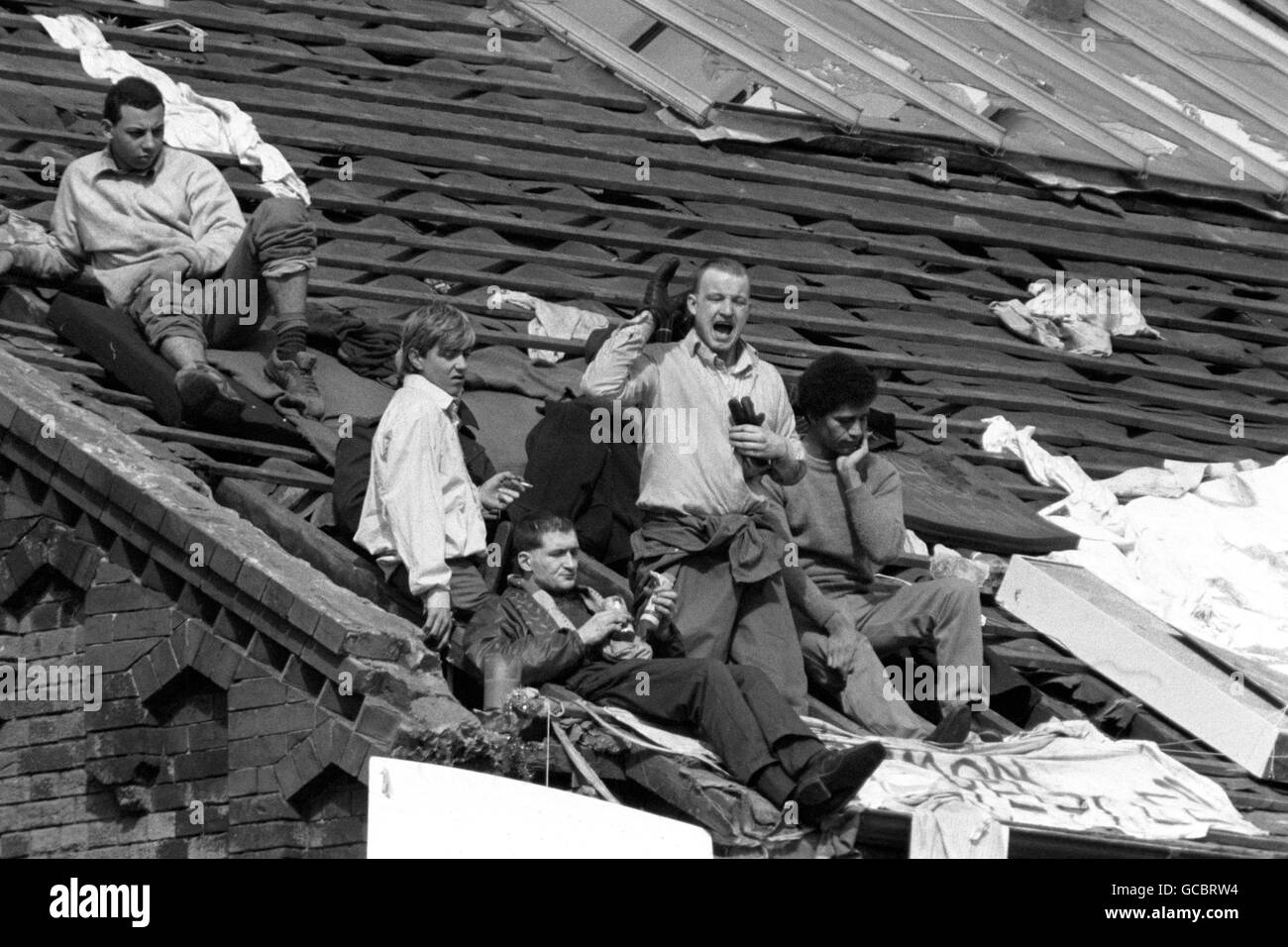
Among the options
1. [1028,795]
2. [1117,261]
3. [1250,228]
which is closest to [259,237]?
[1028,795]

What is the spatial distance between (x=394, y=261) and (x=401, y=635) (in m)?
4.72

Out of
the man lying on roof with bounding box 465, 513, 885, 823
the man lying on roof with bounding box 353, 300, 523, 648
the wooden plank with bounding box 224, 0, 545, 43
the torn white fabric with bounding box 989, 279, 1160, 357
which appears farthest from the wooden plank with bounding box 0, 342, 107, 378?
the torn white fabric with bounding box 989, 279, 1160, 357

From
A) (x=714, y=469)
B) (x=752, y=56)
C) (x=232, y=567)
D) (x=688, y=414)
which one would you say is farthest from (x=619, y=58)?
(x=232, y=567)

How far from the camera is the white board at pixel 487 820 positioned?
1186 cm

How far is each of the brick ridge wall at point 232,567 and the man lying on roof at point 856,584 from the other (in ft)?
6.66

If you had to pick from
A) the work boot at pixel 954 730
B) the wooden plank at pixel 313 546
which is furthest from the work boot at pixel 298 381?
the work boot at pixel 954 730

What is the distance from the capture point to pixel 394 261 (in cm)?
1681

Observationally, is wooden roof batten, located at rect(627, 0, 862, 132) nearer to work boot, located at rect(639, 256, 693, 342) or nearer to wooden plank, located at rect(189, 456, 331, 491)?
work boot, located at rect(639, 256, 693, 342)

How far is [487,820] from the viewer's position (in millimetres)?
11938

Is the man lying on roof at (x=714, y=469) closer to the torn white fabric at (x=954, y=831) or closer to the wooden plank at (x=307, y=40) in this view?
the torn white fabric at (x=954, y=831)

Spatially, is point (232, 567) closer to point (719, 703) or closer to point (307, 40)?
point (719, 703)

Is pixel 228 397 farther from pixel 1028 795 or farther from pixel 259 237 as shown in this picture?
pixel 1028 795

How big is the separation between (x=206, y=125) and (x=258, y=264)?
104 inches
